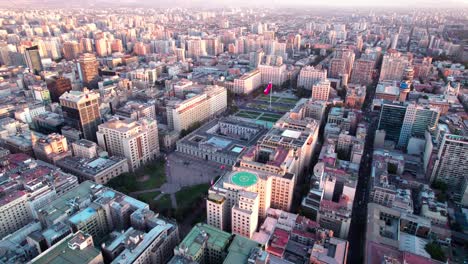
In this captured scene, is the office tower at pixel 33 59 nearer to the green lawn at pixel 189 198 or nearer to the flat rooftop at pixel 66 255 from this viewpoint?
the green lawn at pixel 189 198

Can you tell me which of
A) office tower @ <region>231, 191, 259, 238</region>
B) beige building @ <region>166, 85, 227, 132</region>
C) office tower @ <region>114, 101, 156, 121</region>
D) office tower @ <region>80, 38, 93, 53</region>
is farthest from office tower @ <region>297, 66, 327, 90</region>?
office tower @ <region>80, 38, 93, 53</region>

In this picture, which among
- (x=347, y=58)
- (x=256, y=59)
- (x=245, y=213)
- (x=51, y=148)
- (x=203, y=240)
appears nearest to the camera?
(x=203, y=240)

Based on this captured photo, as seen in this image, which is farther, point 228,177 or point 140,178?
point 140,178

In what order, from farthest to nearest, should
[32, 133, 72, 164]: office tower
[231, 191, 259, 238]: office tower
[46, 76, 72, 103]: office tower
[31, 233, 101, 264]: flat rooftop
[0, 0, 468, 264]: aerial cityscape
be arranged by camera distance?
[46, 76, 72, 103]: office tower, [32, 133, 72, 164]: office tower, [231, 191, 259, 238]: office tower, [0, 0, 468, 264]: aerial cityscape, [31, 233, 101, 264]: flat rooftop

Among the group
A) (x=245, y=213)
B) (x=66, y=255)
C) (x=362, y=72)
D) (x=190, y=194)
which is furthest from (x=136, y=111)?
(x=362, y=72)

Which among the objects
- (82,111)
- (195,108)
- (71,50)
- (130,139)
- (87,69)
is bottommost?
(195,108)

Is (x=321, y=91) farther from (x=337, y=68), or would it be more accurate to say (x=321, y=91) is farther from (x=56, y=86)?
(x=56, y=86)

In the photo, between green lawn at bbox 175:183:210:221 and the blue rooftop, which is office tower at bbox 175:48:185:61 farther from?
the blue rooftop
